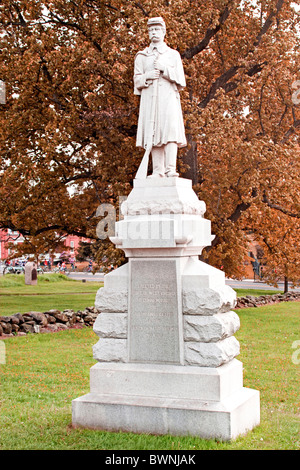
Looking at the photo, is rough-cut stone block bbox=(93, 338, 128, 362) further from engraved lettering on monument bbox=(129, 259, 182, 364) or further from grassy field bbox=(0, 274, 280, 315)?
grassy field bbox=(0, 274, 280, 315)

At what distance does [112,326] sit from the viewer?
745cm

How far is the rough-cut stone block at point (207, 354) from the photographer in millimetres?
6922

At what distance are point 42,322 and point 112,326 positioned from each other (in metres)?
9.69

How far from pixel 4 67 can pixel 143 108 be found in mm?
10666

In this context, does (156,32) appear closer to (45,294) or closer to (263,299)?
(263,299)

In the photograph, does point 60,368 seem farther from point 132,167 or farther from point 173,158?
point 132,167

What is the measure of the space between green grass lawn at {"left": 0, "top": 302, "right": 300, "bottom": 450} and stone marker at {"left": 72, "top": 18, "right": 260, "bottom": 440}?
23 centimetres

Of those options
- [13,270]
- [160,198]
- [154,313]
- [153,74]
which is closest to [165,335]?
[154,313]

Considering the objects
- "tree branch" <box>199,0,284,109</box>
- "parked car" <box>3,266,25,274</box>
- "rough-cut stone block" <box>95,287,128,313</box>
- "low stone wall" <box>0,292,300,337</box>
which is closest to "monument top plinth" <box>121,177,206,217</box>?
"rough-cut stone block" <box>95,287,128,313</box>

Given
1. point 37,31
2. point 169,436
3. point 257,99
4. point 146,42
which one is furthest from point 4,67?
point 169,436

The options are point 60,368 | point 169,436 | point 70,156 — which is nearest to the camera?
point 169,436

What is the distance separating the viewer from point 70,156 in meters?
18.4

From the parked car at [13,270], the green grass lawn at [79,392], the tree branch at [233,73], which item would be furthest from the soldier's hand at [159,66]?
the parked car at [13,270]

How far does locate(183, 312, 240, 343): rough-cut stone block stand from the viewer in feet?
22.7
